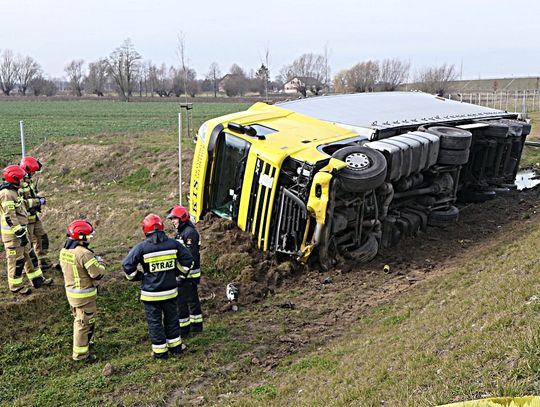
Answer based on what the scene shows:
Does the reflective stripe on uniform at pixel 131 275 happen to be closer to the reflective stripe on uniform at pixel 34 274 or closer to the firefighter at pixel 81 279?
the firefighter at pixel 81 279

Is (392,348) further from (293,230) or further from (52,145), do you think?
(52,145)

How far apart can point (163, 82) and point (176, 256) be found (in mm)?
77465

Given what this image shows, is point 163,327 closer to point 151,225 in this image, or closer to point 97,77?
point 151,225

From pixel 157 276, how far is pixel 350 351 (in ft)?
6.44

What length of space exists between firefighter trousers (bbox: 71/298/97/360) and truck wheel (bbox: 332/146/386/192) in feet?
11.2

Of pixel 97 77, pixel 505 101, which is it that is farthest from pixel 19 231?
pixel 97 77

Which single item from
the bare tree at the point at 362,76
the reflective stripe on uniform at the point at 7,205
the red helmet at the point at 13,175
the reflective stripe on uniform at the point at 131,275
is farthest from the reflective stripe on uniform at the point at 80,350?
the bare tree at the point at 362,76

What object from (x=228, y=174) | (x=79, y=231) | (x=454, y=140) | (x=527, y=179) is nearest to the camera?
(x=79, y=231)

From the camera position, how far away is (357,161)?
7.16m

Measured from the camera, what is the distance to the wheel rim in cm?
703

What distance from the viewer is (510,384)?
2.87 meters

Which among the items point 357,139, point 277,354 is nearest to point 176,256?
point 277,354

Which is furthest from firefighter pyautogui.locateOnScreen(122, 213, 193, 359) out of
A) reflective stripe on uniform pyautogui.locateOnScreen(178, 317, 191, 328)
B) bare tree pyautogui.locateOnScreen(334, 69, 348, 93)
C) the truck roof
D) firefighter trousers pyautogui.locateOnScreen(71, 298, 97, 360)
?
bare tree pyautogui.locateOnScreen(334, 69, 348, 93)

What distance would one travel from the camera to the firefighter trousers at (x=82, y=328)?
17.5ft
